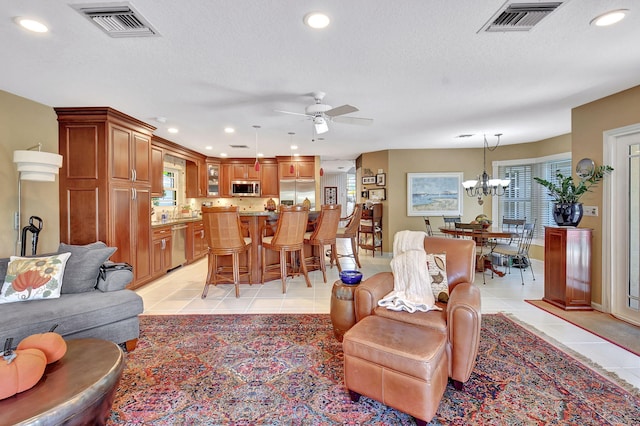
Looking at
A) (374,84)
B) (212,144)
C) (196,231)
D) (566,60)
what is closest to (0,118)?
(212,144)

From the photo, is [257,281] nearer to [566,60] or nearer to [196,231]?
[196,231]

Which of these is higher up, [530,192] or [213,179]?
[213,179]

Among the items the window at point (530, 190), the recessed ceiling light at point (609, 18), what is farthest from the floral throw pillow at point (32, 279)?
the window at point (530, 190)

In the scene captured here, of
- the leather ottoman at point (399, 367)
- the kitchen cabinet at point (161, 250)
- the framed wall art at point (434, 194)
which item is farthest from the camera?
the framed wall art at point (434, 194)

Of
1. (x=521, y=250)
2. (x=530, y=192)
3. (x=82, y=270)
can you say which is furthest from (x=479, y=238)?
(x=82, y=270)

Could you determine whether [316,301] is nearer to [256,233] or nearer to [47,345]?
[256,233]

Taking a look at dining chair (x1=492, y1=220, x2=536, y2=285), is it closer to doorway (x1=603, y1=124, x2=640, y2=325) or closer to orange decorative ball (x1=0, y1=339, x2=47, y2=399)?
doorway (x1=603, y1=124, x2=640, y2=325)

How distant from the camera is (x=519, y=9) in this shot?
1765 mm

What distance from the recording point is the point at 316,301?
3619mm

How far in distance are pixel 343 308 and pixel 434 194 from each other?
499 centimetres

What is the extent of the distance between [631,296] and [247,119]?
502cm

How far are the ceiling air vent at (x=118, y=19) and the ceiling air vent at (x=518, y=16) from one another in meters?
2.29

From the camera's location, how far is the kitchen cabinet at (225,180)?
294 inches

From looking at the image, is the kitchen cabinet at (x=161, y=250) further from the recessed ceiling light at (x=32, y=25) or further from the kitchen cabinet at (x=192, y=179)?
the recessed ceiling light at (x=32, y=25)
